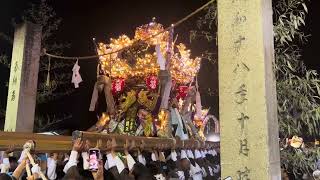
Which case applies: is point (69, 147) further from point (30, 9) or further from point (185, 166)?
point (30, 9)

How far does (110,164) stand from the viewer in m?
3.04

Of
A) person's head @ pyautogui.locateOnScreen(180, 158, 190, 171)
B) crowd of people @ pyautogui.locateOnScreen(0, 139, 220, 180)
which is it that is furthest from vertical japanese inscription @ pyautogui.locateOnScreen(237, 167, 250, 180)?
person's head @ pyautogui.locateOnScreen(180, 158, 190, 171)

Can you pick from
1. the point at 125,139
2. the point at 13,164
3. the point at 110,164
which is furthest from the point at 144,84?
the point at 13,164

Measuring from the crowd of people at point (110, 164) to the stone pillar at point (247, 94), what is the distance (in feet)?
2.92

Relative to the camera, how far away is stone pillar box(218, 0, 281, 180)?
254 cm

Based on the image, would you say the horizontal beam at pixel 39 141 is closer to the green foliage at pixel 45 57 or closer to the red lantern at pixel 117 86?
the red lantern at pixel 117 86

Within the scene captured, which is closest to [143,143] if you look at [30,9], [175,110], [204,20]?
[204,20]

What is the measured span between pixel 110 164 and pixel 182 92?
546cm

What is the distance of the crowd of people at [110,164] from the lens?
104 inches

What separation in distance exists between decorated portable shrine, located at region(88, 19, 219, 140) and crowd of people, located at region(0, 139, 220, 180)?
2848 millimetres

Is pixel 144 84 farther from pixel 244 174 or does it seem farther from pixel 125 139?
pixel 244 174

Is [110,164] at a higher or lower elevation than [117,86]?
lower

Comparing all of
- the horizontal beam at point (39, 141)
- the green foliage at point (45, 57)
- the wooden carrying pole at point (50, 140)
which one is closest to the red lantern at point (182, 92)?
the green foliage at point (45, 57)

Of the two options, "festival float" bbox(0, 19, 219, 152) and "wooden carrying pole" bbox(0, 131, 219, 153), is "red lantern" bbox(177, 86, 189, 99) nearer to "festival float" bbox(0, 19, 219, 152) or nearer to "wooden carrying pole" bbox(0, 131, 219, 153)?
"festival float" bbox(0, 19, 219, 152)
